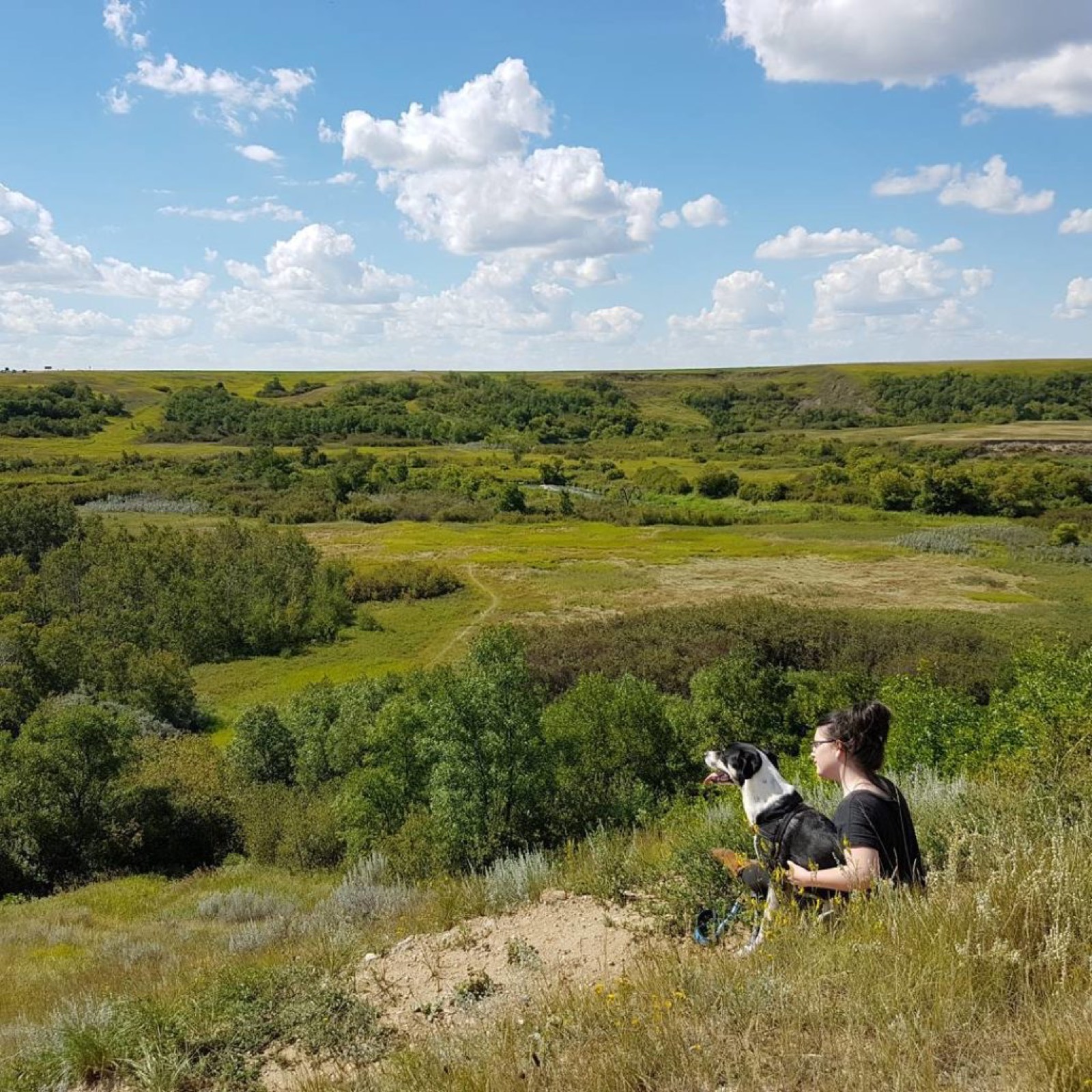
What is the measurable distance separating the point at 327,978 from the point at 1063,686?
13.1 m

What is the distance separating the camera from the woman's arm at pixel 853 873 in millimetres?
3855

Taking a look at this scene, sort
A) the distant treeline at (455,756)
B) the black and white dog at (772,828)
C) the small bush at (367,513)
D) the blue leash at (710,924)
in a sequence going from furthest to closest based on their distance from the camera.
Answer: the small bush at (367,513)
the distant treeline at (455,756)
the blue leash at (710,924)
the black and white dog at (772,828)

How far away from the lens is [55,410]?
131375mm

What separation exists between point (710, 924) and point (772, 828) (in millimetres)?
804

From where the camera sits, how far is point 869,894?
12.7ft

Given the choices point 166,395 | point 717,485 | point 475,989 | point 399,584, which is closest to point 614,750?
point 475,989

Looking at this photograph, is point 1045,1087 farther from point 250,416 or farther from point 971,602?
point 250,416

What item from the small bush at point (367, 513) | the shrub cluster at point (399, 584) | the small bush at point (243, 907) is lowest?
the shrub cluster at point (399, 584)

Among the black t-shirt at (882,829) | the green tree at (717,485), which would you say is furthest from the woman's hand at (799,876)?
the green tree at (717,485)

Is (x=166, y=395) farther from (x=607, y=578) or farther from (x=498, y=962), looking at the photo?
(x=498, y=962)

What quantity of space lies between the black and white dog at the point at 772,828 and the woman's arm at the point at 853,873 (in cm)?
11

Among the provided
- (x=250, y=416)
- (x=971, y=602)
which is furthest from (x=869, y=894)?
(x=250, y=416)

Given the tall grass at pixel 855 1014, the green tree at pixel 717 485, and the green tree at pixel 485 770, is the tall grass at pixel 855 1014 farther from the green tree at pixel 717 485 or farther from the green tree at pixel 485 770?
the green tree at pixel 717 485

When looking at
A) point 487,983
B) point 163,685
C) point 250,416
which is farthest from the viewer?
point 250,416
